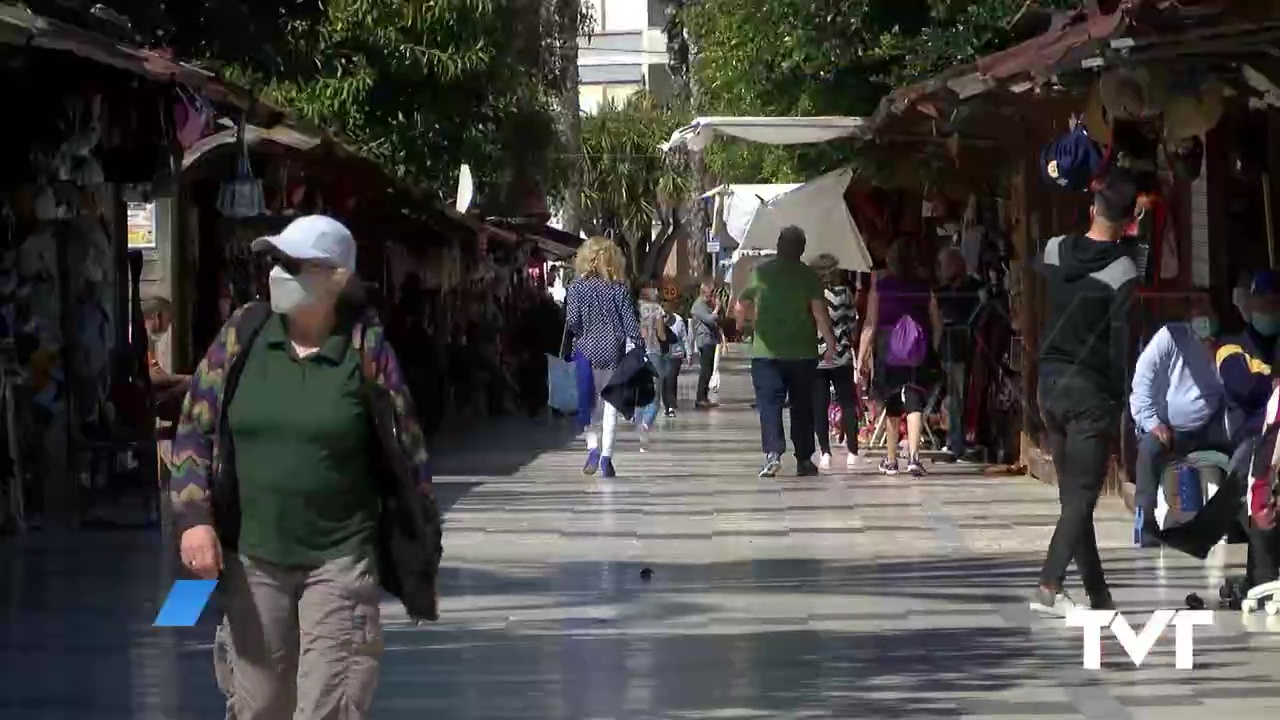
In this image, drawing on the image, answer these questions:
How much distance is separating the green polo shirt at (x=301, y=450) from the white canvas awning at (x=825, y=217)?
17.6 m

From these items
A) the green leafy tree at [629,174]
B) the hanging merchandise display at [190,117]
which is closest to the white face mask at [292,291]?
the hanging merchandise display at [190,117]

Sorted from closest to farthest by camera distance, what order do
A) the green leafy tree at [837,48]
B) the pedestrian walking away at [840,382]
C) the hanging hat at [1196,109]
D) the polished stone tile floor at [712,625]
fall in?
the polished stone tile floor at [712,625]
the hanging hat at [1196,109]
the pedestrian walking away at [840,382]
the green leafy tree at [837,48]

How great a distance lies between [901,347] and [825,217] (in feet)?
15.4

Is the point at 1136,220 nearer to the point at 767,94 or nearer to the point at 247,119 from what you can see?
the point at 247,119

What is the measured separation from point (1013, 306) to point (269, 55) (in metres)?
7.42

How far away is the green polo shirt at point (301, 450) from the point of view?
6.42 metres

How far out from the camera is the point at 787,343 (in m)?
19.2

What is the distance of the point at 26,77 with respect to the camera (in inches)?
503

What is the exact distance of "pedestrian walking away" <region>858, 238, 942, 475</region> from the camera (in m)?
19.4

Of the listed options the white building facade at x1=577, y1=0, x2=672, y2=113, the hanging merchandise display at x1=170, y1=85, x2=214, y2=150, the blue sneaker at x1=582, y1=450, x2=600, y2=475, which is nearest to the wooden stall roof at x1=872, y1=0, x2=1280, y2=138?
the hanging merchandise display at x1=170, y1=85, x2=214, y2=150

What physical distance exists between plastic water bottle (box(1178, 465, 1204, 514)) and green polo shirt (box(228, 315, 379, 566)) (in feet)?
19.2

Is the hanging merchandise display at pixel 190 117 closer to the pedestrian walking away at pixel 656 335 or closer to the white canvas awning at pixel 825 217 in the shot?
the white canvas awning at pixel 825 217

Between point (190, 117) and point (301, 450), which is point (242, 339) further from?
point (190, 117)

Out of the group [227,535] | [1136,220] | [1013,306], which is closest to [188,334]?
[1013,306]
